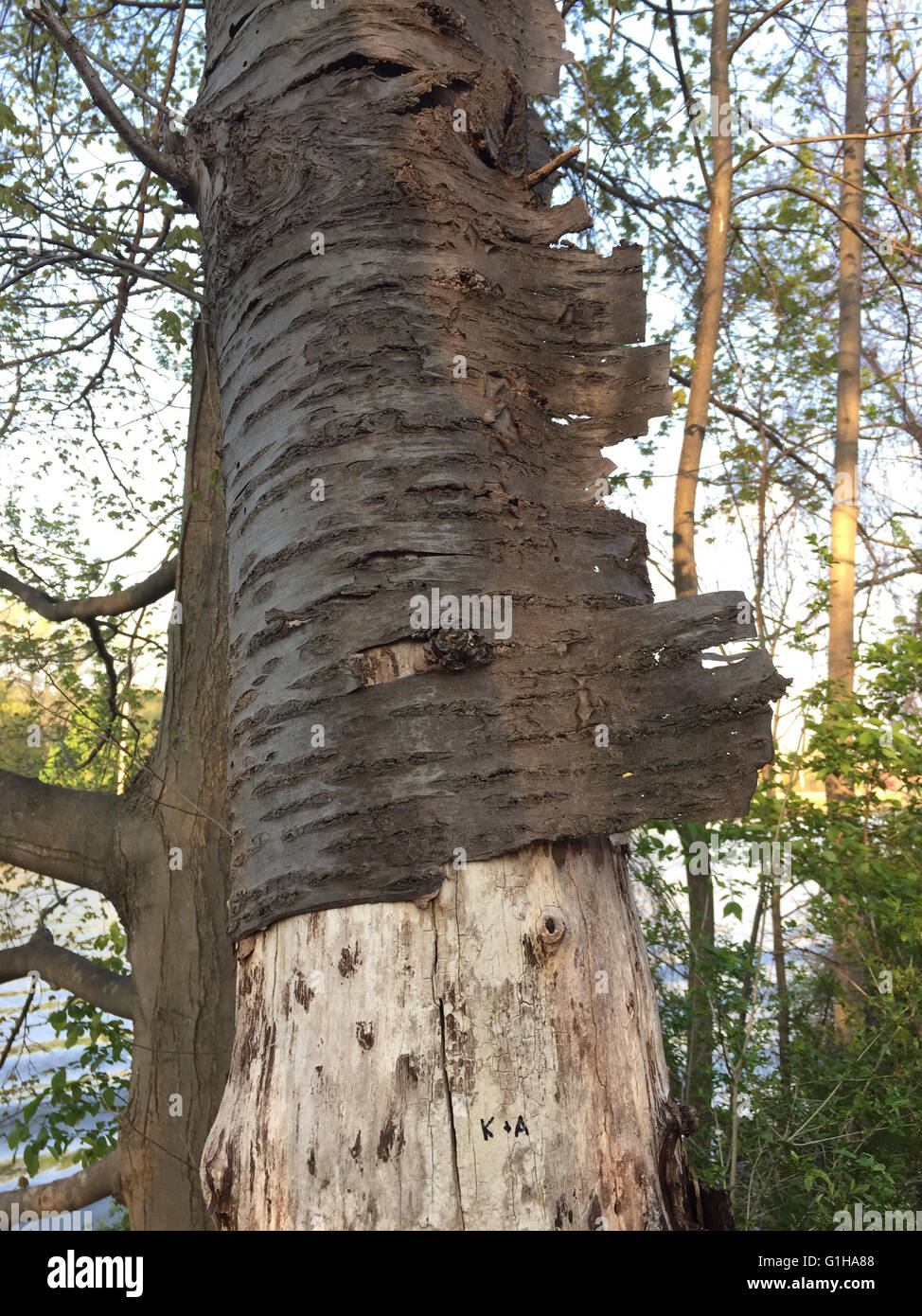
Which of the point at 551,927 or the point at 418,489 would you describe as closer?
the point at 551,927

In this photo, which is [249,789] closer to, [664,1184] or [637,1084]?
[637,1084]

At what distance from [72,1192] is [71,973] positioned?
3.05 feet

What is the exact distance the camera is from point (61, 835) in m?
4.27

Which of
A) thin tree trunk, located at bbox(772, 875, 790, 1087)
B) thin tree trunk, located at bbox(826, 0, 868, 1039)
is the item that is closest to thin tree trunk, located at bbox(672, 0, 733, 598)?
thin tree trunk, located at bbox(826, 0, 868, 1039)

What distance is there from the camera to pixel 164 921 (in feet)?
13.4

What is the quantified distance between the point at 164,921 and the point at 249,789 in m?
3.04

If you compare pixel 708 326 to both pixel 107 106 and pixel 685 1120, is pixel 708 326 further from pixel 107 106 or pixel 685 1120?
pixel 685 1120

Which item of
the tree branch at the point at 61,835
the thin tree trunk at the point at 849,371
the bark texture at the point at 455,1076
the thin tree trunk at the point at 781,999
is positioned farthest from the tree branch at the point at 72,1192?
the thin tree trunk at the point at 849,371

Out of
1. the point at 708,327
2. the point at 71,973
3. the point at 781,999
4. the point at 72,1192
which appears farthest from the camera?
the point at 708,327

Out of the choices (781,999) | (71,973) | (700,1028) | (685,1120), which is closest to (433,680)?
(685,1120)

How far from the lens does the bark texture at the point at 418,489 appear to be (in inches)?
49.6

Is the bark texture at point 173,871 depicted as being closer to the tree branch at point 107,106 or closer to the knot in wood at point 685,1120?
the tree branch at point 107,106

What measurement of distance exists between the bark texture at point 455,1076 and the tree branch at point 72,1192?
11.3 feet
